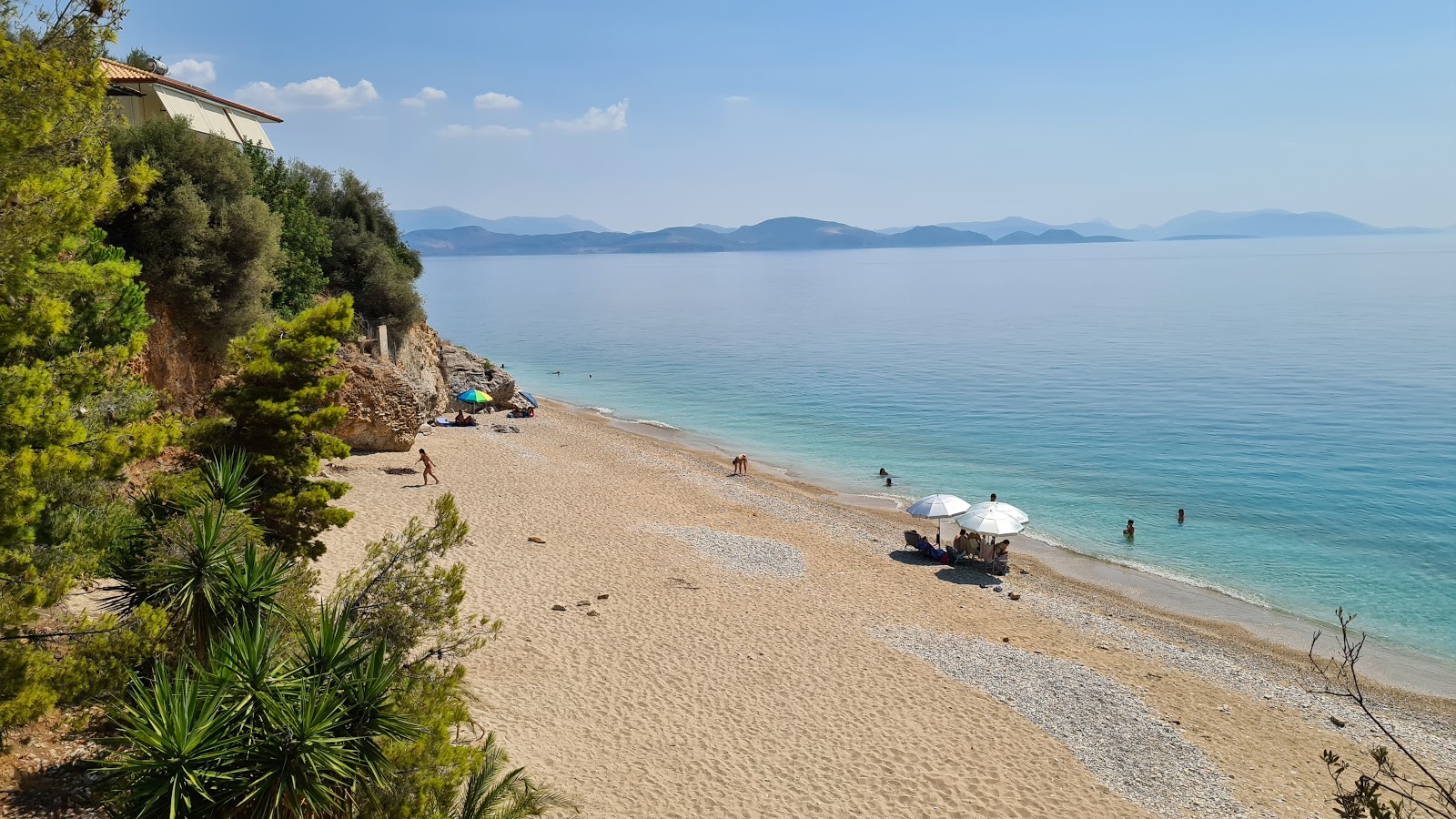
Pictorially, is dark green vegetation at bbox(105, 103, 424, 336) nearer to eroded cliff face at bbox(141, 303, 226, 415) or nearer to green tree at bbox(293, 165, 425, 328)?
eroded cliff face at bbox(141, 303, 226, 415)

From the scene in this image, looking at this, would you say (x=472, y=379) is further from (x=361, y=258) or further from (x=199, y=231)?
(x=199, y=231)

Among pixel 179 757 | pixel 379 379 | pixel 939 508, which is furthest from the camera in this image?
pixel 379 379

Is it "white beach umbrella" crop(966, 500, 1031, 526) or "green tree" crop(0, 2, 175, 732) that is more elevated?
"green tree" crop(0, 2, 175, 732)

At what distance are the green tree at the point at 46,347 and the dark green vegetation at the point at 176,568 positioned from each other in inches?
0.9

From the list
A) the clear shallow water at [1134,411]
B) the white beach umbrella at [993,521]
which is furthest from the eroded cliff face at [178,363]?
the clear shallow water at [1134,411]

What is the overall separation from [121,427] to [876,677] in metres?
12.1

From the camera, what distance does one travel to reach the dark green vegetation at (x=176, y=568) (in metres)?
7.03

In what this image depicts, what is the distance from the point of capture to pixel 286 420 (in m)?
13.2

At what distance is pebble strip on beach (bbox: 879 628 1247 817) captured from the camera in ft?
41.7

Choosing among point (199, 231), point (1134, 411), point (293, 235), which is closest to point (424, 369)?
point (293, 235)

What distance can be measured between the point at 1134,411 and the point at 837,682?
38.3 metres

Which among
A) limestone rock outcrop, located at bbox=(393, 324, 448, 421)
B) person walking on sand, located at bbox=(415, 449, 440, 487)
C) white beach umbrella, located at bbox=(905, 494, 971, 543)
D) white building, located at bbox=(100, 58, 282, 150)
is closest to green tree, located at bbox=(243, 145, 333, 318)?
white building, located at bbox=(100, 58, 282, 150)

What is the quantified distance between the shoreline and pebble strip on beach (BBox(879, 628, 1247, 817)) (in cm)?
619

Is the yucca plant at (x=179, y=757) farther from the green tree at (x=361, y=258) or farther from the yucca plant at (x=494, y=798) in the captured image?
the green tree at (x=361, y=258)
